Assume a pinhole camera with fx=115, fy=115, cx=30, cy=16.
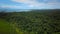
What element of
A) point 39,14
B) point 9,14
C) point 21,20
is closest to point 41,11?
point 39,14

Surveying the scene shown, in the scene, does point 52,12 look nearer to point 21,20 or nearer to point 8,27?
point 21,20

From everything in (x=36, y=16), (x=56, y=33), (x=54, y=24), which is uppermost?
(x=36, y=16)

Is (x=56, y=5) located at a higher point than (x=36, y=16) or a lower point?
higher

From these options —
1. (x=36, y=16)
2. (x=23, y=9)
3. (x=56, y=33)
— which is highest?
(x=23, y=9)

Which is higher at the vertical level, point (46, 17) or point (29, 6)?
point (29, 6)

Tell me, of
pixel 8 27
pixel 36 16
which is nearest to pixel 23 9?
pixel 36 16

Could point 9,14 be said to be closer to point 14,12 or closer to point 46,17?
point 14,12
